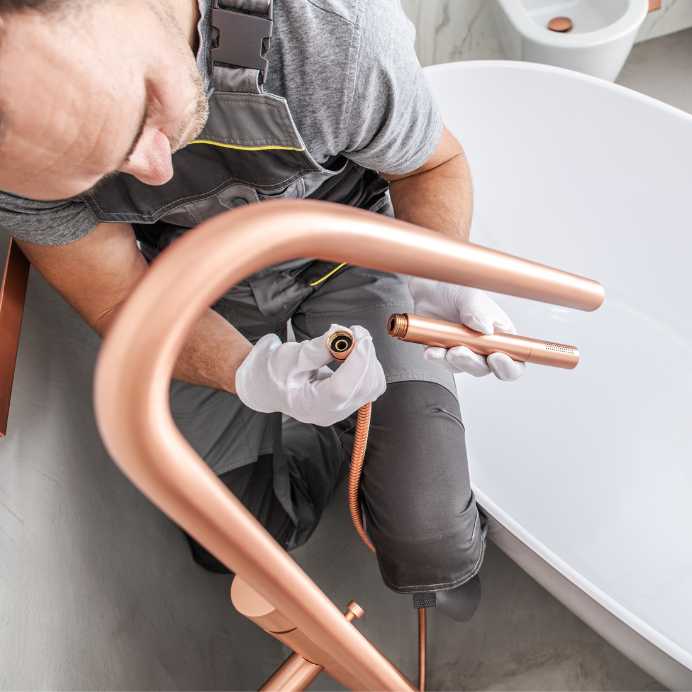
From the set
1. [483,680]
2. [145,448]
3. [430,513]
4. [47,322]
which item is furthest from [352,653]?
[483,680]

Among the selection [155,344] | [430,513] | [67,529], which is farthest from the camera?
[430,513]

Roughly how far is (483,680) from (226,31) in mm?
1115

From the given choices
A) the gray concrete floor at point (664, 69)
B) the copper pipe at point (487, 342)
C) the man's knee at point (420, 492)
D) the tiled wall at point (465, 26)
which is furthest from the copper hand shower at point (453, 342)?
the gray concrete floor at point (664, 69)

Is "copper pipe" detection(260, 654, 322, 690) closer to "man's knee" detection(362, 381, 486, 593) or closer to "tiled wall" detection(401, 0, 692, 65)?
"man's knee" detection(362, 381, 486, 593)

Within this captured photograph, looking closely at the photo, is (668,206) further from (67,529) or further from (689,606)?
(67,529)

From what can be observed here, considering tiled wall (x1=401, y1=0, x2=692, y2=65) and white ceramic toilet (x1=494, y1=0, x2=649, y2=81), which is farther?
tiled wall (x1=401, y1=0, x2=692, y2=65)

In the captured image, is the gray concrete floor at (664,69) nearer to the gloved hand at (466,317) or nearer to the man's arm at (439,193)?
the man's arm at (439,193)

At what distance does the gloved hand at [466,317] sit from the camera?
0.76m

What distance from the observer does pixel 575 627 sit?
1.29m

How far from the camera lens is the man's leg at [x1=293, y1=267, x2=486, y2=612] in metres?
0.96

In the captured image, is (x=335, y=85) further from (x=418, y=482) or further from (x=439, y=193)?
(x=418, y=482)

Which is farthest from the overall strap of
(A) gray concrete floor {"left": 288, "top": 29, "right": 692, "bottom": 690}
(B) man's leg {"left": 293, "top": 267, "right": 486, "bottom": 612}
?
(A) gray concrete floor {"left": 288, "top": 29, "right": 692, "bottom": 690}

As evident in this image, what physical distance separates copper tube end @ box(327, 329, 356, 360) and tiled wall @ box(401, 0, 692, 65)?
1429 mm

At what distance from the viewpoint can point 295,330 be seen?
116 centimetres
